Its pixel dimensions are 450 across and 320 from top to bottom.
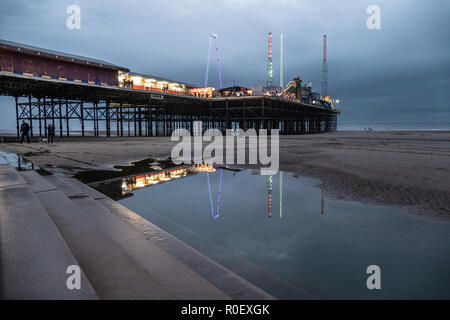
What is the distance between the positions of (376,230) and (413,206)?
1.85 metres

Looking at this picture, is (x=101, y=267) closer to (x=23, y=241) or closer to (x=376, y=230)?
(x=23, y=241)

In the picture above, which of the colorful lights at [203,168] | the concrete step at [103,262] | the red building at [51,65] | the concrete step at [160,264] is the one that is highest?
the red building at [51,65]

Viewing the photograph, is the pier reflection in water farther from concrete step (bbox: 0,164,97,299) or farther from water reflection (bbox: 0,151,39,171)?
water reflection (bbox: 0,151,39,171)

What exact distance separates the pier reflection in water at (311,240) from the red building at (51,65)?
32641 mm

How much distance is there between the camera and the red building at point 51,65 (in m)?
28.2

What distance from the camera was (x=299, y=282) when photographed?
274 centimetres

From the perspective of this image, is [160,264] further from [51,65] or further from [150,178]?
[51,65]

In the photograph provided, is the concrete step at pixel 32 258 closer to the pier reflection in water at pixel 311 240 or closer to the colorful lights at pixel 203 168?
the pier reflection in water at pixel 311 240

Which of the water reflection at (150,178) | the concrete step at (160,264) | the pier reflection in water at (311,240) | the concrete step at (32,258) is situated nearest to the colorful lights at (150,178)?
the water reflection at (150,178)

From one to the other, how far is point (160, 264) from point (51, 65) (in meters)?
37.7

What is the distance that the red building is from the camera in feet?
92.4

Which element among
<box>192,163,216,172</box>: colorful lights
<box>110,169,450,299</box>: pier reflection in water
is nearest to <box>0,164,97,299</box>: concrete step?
<box>110,169,450,299</box>: pier reflection in water

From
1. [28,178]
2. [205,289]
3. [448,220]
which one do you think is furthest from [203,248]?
[28,178]

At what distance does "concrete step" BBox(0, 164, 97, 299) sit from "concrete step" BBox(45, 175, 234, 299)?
63 centimetres
